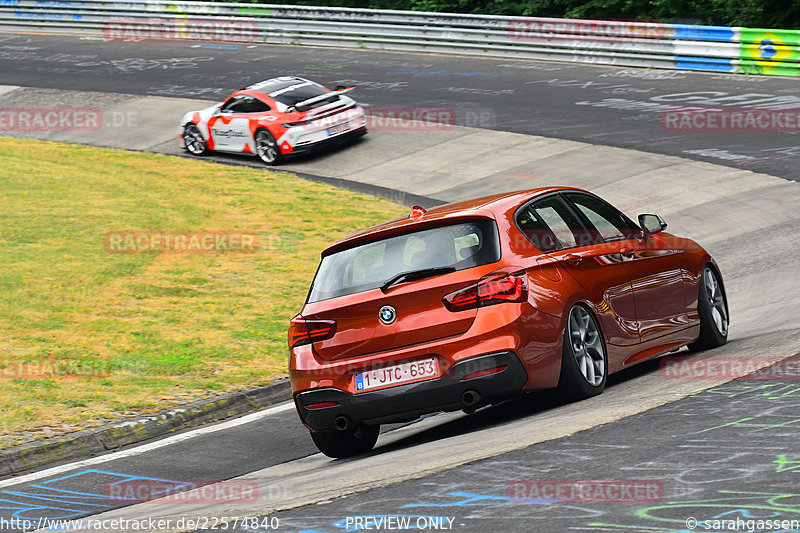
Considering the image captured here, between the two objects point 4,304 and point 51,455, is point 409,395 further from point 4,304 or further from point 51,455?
point 4,304

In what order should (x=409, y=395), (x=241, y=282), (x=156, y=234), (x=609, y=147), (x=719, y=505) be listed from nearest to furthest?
(x=719, y=505), (x=409, y=395), (x=241, y=282), (x=156, y=234), (x=609, y=147)

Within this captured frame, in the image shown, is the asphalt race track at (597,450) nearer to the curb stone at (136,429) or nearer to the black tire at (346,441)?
the black tire at (346,441)

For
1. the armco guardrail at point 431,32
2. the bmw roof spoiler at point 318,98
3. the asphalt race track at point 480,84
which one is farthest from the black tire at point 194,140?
the armco guardrail at point 431,32

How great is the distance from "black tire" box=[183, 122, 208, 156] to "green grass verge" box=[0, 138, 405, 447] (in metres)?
0.83

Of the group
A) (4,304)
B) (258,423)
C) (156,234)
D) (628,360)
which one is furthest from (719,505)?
(156,234)

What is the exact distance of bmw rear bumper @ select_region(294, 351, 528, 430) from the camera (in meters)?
7.11

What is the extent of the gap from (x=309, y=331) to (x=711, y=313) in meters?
3.69

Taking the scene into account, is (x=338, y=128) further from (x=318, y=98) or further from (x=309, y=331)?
(x=309, y=331)

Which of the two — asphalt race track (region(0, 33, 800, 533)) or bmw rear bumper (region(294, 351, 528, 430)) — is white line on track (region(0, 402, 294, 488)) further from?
bmw rear bumper (region(294, 351, 528, 430))

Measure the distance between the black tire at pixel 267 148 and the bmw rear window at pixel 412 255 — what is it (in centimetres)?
1592

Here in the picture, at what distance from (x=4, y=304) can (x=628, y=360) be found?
7.66 meters

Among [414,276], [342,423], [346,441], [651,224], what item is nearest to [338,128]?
[651,224]

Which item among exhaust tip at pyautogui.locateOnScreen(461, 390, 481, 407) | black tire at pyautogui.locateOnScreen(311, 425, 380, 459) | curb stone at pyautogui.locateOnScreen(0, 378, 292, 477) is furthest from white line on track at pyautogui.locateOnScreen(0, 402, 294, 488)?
exhaust tip at pyautogui.locateOnScreen(461, 390, 481, 407)

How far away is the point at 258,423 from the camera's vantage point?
922 centimetres
